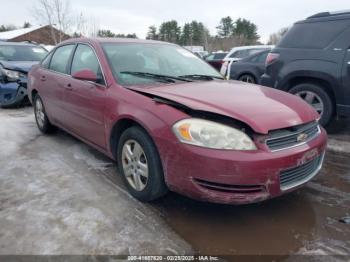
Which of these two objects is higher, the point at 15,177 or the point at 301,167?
the point at 301,167

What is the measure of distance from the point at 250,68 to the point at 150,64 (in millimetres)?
6546

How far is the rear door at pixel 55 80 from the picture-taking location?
15.5 ft

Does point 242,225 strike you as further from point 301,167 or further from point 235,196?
point 301,167

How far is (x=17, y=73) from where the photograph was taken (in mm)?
8047

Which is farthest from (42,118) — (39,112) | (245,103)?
(245,103)

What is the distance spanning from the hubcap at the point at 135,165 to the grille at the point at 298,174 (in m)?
1.18

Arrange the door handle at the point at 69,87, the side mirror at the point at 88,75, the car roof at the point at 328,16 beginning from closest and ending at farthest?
the side mirror at the point at 88,75, the door handle at the point at 69,87, the car roof at the point at 328,16

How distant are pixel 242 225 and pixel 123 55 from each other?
226 centimetres

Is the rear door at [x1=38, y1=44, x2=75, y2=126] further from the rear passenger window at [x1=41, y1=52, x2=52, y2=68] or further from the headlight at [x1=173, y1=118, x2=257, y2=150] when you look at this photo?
the headlight at [x1=173, y1=118, x2=257, y2=150]

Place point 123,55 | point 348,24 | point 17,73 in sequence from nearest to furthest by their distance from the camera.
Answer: point 123,55 → point 348,24 → point 17,73

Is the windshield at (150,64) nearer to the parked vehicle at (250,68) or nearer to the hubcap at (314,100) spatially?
the hubcap at (314,100)

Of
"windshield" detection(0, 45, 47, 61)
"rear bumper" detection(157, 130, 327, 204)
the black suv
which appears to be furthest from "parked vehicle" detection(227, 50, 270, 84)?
"rear bumper" detection(157, 130, 327, 204)

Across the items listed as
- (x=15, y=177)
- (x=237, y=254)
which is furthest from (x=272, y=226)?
(x=15, y=177)

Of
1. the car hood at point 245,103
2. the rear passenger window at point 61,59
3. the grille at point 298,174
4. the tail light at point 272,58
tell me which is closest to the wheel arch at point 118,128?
the car hood at point 245,103
